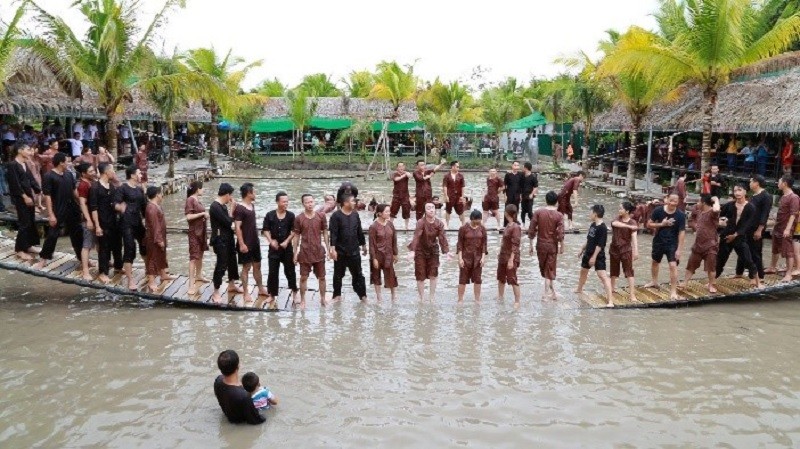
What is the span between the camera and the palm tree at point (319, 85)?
44688 millimetres

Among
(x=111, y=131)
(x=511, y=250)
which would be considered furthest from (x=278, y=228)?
(x=111, y=131)

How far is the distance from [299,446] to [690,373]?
4.23 metres

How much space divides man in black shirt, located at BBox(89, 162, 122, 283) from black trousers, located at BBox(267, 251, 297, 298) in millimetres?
2234

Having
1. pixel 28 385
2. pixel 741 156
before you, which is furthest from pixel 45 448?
pixel 741 156

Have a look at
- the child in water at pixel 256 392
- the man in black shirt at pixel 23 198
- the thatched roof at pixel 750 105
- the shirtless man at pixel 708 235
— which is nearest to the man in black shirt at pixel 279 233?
the child in water at pixel 256 392

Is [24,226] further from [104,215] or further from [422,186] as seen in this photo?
[422,186]

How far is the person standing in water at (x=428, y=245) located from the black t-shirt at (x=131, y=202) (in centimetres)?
377

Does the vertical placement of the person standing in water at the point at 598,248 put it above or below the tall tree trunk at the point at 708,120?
below

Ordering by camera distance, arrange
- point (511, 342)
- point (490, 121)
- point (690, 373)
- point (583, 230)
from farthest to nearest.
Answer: point (490, 121) → point (583, 230) → point (511, 342) → point (690, 373)

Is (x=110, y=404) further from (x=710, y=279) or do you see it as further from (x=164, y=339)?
(x=710, y=279)

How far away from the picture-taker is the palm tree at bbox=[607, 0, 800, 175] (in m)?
14.8

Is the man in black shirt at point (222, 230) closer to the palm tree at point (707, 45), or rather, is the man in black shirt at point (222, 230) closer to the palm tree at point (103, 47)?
the palm tree at point (103, 47)

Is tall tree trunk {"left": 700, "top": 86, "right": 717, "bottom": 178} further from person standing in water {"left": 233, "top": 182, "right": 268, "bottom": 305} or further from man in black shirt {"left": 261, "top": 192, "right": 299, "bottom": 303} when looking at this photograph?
person standing in water {"left": 233, "top": 182, "right": 268, "bottom": 305}

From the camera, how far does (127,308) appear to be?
924 centimetres
